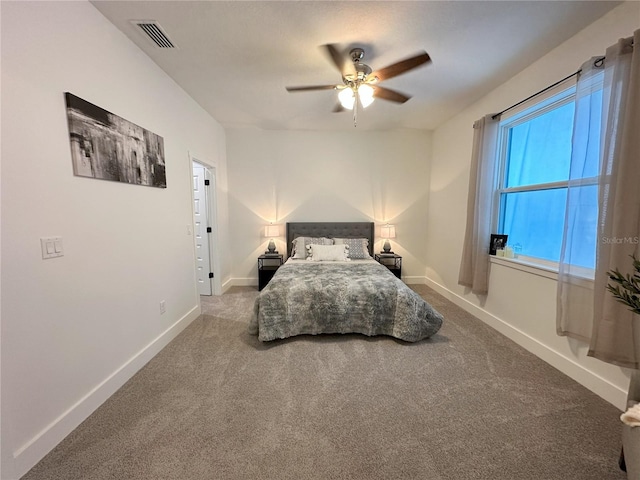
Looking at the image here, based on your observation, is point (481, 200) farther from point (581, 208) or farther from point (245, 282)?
point (245, 282)

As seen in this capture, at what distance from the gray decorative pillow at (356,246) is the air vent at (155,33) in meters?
3.18

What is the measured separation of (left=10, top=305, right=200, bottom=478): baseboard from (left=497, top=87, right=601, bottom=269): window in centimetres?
365

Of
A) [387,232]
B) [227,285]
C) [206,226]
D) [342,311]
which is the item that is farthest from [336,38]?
[227,285]

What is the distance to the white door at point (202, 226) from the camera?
3.98m

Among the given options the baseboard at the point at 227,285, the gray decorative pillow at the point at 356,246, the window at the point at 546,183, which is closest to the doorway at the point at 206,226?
the baseboard at the point at 227,285

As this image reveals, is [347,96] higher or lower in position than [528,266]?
higher

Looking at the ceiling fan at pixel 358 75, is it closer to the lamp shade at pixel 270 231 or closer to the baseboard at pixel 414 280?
the lamp shade at pixel 270 231

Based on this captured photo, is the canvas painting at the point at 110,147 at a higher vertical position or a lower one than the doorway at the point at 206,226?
higher

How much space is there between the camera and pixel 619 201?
1646 mm

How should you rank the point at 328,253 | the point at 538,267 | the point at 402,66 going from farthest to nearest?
the point at 328,253, the point at 538,267, the point at 402,66

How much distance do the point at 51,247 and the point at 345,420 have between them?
2.08 meters

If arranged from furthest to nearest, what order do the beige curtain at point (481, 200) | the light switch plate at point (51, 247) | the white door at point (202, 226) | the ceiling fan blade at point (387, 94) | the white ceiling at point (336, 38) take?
the white door at point (202, 226)
the beige curtain at point (481, 200)
the ceiling fan blade at point (387, 94)
the white ceiling at point (336, 38)
the light switch plate at point (51, 247)

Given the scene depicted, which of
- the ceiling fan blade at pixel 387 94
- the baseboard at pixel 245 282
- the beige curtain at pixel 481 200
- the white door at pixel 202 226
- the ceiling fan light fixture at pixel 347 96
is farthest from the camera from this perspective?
the baseboard at pixel 245 282

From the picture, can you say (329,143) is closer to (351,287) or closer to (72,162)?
(351,287)
